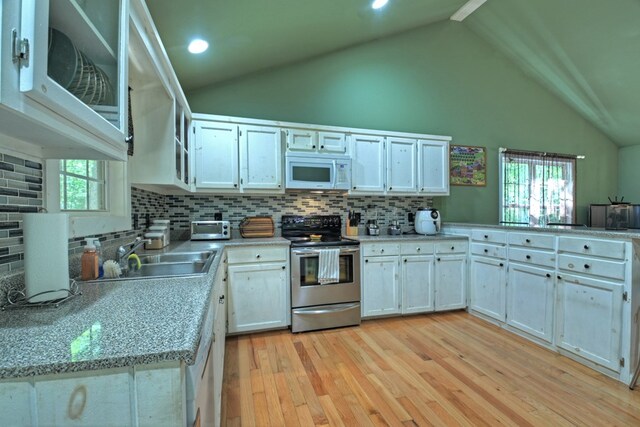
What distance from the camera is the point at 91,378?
577mm

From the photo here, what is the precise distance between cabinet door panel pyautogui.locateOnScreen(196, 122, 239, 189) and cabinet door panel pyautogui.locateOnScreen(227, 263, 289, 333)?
2.76 feet

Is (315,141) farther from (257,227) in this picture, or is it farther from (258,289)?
(258,289)

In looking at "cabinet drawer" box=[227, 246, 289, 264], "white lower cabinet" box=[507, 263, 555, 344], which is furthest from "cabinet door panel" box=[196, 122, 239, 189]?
"white lower cabinet" box=[507, 263, 555, 344]

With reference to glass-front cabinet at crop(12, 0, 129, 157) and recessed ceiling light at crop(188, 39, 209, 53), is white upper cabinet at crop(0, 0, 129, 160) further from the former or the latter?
recessed ceiling light at crop(188, 39, 209, 53)

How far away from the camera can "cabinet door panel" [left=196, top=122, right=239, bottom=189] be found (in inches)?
106

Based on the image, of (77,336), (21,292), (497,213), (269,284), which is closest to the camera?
(77,336)

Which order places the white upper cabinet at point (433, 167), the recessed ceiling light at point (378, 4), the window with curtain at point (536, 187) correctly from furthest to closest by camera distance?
the window with curtain at point (536, 187)
the white upper cabinet at point (433, 167)
the recessed ceiling light at point (378, 4)

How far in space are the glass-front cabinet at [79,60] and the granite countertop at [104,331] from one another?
52 cm

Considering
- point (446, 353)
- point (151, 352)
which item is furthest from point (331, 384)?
point (151, 352)

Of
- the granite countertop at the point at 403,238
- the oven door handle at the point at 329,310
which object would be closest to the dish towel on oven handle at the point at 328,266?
the oven door handle at the point at 329,310

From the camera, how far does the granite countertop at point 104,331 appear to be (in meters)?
0.57

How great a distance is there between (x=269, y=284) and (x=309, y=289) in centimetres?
38

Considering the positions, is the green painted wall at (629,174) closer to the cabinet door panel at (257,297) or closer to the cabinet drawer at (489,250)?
the cabinet drawer at (489,250)

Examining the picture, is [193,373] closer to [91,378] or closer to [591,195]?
[91,378]
